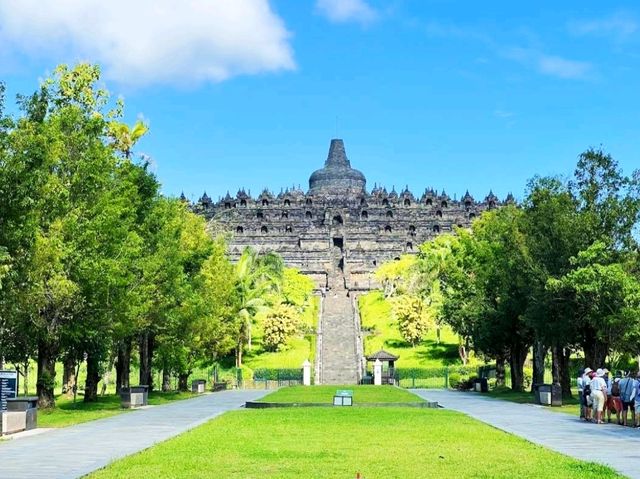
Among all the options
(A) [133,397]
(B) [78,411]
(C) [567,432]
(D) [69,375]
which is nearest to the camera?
(C) [567,432]

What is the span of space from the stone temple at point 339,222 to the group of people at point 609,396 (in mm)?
92496

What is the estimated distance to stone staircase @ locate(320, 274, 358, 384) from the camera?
64000 millimetres

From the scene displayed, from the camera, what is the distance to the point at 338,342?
7206cm

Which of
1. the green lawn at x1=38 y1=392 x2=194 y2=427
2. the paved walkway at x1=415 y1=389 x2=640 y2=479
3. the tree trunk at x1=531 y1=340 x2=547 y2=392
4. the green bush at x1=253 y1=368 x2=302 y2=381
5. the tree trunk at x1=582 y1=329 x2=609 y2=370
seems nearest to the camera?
the paved walkway at x1=415 y1=389 x2=640 y2=479

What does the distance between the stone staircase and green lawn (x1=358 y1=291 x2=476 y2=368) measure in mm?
1481

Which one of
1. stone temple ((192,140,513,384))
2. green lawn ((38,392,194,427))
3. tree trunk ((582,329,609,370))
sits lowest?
green lawn ((38,392,194,427))

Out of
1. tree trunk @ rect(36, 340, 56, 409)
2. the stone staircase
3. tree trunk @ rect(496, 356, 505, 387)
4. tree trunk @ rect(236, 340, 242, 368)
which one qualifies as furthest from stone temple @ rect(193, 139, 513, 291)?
tree trunk @ rect(36, 340, 56, 409)

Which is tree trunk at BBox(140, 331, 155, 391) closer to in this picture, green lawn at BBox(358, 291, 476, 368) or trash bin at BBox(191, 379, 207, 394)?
trash bin at BBox(191, 379, 207, 394)

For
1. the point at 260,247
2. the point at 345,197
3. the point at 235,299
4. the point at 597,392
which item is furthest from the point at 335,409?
the point at 345,197

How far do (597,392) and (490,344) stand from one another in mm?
22230

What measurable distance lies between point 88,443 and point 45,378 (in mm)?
12290

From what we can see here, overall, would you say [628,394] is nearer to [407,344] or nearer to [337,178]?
[407,344]

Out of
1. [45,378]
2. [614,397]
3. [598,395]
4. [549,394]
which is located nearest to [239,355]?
[549,394]

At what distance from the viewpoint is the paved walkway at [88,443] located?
14734mm
